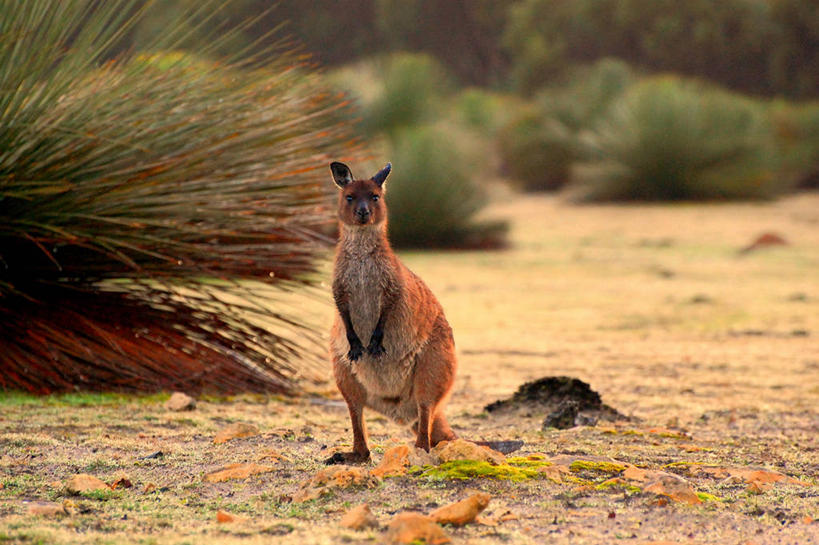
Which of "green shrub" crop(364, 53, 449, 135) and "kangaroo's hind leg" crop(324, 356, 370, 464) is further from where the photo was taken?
"green shrub" crop(364, 53, 449, 135)

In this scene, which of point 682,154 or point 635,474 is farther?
point 682,154

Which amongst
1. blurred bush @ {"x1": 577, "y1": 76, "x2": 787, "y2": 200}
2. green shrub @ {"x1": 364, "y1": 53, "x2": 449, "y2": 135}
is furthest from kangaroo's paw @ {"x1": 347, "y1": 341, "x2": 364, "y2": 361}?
blurred bush @ {"x1": 577, "y1": 76, "x2": 787, "y2": 200}

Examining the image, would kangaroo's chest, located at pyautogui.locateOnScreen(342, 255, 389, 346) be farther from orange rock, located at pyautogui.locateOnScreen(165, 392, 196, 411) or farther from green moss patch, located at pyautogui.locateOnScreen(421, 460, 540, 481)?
orange rock, located at pyautogui.locateOnScreen(165, 392, 196, 411)

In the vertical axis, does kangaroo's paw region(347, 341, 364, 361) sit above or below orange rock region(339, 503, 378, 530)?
above

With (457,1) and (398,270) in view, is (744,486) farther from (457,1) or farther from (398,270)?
(457,1)

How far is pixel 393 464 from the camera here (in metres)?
3.24

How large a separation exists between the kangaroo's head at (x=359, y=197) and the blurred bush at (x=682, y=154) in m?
13.2

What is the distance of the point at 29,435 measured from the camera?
3824 mm

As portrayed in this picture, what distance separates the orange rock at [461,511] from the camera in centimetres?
278

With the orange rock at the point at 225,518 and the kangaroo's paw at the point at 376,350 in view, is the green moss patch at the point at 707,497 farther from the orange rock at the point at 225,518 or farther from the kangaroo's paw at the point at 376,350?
the orange rock at the point at 225,518

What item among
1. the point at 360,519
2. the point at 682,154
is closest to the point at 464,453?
the point at 360,519

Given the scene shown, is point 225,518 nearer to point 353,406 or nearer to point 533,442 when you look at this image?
point 353,406

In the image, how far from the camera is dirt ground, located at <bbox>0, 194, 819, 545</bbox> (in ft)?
9.28

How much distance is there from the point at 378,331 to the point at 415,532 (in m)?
0.77
